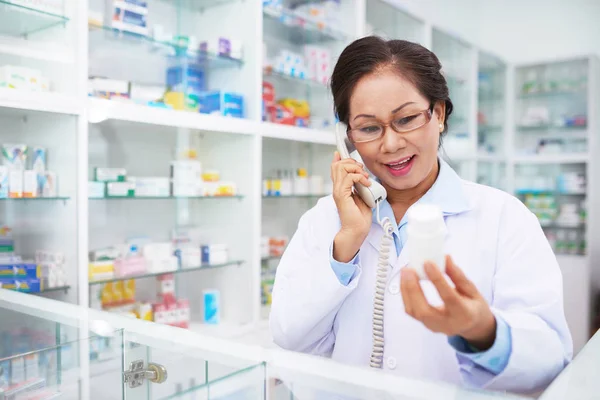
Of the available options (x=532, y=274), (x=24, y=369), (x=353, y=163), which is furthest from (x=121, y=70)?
(x=532, y=274)

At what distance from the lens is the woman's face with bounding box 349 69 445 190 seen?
4.58 feet

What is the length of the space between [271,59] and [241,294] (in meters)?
1.77

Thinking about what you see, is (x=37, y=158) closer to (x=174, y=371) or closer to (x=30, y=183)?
(x=30, y=183)

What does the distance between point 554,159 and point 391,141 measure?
18.4 feet

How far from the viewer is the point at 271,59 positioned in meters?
4.14

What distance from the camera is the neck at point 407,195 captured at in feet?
5.12

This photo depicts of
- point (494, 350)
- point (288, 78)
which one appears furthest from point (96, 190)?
point (494, 350)

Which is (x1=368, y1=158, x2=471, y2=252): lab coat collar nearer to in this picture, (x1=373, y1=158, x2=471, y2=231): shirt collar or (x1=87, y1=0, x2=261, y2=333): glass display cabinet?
(x1=373, y1=158, x2=471, y2=231): shirt collar

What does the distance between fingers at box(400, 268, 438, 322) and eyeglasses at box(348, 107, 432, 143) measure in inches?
26.1

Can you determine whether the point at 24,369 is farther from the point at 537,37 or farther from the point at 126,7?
the point at 537,37

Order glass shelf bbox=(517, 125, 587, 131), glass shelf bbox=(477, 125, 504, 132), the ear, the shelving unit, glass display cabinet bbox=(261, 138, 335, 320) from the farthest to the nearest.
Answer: glass shelf bbox=(477, 125, 504, 132) → glass shelf bbox=(517, 125, 587, 131) → glass display cabinet bbox=(261, 138, 335, 320) → the shelving unit → the ear

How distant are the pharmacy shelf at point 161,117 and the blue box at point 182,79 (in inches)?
15.1

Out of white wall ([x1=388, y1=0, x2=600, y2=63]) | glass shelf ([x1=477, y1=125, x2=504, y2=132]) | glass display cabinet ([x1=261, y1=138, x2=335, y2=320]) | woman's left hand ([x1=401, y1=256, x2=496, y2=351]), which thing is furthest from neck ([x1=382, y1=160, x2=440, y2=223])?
glass shelf ([x1=477, y1=125, x2=504, y2=132])

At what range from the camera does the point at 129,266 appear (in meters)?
3.09
